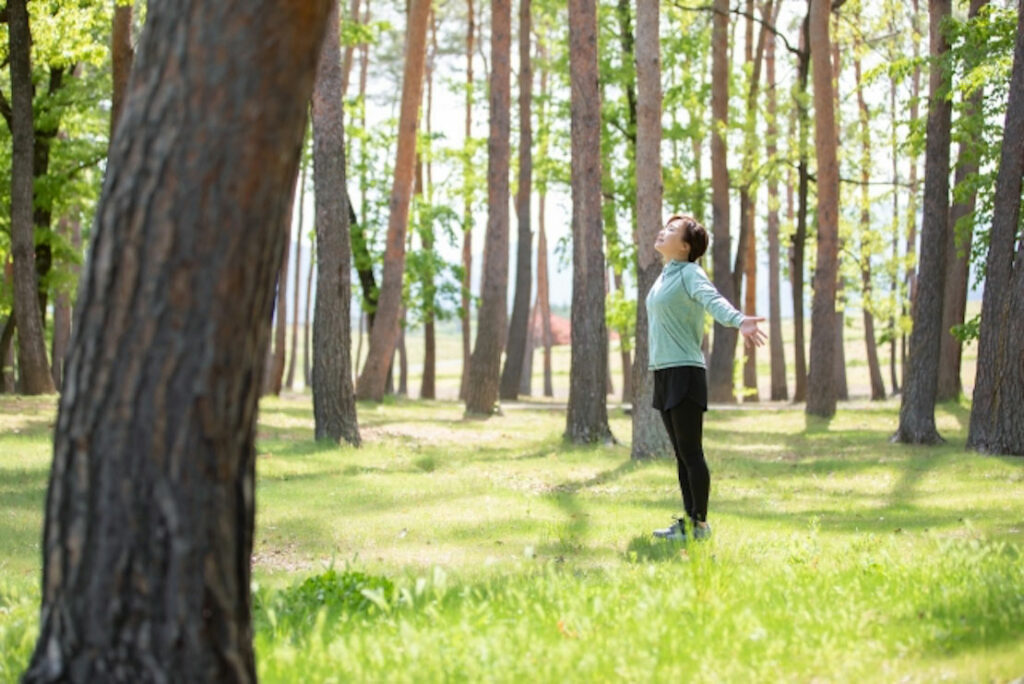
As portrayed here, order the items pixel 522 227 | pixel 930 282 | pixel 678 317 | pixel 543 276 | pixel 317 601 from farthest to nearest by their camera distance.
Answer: pixel 543 276 < pixel 522 227 < pixel 930 282 < pixel 678 317 < pixel 317 601

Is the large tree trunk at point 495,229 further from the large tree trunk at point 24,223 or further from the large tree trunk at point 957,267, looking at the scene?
the large tree trunk at point 957,267

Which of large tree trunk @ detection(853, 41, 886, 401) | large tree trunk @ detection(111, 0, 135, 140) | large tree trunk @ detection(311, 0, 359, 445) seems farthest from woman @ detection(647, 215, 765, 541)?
large tree trunk @ detection(853, 41, 886, 401)

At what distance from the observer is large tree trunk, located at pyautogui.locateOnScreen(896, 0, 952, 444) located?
56.6 feet

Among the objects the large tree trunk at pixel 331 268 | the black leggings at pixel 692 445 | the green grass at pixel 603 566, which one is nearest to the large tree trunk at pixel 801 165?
the green grass at pixel 603 566

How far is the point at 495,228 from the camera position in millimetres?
24344

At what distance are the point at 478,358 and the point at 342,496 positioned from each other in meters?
13.2

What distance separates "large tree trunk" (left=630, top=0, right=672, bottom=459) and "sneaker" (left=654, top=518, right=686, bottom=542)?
6.84m

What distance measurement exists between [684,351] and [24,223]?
16513 mm

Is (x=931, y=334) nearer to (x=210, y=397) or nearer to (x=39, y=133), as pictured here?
(x=210, y=397)

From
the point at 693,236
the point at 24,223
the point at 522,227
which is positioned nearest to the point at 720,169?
the point at 522,227

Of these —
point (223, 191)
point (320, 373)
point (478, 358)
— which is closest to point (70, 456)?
point (223, 191)

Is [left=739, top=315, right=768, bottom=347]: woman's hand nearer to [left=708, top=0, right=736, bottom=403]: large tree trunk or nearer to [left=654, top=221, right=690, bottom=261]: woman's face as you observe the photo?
[left=654, top=221, right=690, bottom=261]: woman's face

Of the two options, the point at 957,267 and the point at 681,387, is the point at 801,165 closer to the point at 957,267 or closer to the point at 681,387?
the point at 957,267

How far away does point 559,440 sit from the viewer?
18.6 metres
